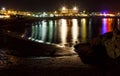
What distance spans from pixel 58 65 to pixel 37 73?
256cm

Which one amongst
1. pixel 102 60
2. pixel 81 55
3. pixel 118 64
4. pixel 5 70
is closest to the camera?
pixel 5 70

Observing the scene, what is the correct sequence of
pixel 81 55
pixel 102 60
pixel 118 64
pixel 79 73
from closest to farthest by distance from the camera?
pixel 79 73
pixel 118 64
pixel 102 60
pixel 81 55

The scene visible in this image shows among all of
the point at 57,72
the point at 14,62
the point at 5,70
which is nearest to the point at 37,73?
the point at 57,72

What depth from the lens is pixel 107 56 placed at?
1642 cm

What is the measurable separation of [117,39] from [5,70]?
20.5 feet

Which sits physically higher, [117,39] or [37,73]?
[117,39]

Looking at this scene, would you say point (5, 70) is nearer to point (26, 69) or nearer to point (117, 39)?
point (26, 69)

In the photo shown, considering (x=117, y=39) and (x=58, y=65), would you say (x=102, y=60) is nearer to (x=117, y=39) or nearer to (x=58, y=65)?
(x=117, y=39)

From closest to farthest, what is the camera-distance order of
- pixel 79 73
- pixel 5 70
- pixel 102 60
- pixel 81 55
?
pixel 79 73
pixel 5 70
pixel 102 60
pixel 81 55

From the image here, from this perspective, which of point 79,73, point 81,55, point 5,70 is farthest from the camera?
point 81,55

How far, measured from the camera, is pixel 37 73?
13.1 m

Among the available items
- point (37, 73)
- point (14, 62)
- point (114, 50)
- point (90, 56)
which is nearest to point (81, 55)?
point (90, 56)

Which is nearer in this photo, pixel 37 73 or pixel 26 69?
pixel 37 73

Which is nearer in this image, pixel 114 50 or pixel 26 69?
pixel 26 69
